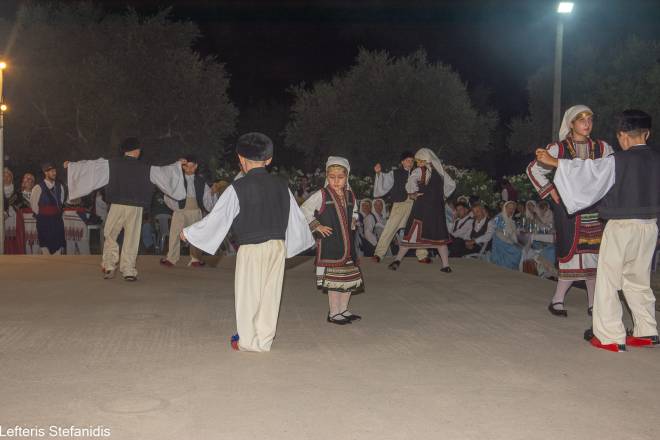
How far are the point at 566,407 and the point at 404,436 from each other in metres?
1.15

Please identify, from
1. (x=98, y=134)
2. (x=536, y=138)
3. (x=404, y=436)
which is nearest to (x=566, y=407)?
(x=404, y=436)

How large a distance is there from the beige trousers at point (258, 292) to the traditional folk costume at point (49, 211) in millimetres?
8759

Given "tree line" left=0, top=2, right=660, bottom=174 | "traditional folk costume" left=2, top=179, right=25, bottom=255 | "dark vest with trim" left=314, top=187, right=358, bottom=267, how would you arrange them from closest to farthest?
1. "dark vest with trim" left=314, top=187, right=358, bottom=267
2. "traditional folk costume" left=2, top=179, right=25, bottom=255
3. "tree line" left=0, top=2, right=660, bottom=174

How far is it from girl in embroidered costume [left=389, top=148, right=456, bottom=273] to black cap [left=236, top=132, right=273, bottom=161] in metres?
6.09

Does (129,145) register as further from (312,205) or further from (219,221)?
(219,221)

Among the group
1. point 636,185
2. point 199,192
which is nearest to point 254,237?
point 636,185

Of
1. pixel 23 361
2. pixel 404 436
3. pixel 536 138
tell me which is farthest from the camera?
pixel 536 138

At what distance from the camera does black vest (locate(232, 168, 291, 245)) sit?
635 cm

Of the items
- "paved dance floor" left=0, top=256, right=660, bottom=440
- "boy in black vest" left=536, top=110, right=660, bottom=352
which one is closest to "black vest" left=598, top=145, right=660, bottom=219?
"boy in black vest" left=536, top=110, right=660, bottom=352

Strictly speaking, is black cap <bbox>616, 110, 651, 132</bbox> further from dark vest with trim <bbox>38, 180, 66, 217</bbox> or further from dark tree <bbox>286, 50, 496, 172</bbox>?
dark tree <bbox>286, 50, 496, 172</bbox>

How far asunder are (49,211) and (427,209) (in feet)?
21.5

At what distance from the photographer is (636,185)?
626 centimetres

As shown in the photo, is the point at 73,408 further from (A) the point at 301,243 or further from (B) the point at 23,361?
(A) the point at 301,243

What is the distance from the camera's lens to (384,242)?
44.9ft
